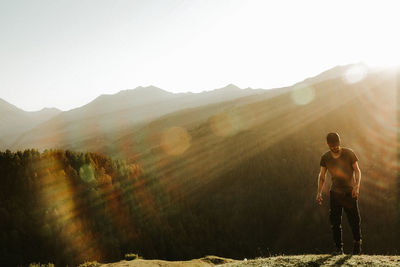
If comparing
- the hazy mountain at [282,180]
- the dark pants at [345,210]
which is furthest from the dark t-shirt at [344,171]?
the hazy mountain at [282,180]

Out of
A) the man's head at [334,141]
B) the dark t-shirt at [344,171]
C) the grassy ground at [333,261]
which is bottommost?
the grassy ground at [333,261]

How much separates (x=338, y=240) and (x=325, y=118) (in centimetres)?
2921

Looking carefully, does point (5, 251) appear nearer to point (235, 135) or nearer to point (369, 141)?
point (369, 141)

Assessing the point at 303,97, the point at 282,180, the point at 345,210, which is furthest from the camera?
the point at 303,97

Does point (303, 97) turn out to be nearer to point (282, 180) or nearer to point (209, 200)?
point (282, 180)

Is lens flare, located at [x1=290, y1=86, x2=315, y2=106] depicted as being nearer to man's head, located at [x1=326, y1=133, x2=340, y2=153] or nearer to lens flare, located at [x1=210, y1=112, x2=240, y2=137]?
lens flare, located at [x1=210, y1=112, x2=240, y2=137]

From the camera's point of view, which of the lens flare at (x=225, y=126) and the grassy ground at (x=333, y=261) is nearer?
the grassy ground at (x=333, y=261)

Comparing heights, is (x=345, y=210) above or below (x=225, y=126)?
below

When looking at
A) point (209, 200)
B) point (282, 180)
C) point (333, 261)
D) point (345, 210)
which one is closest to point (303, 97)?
point (282, 180)

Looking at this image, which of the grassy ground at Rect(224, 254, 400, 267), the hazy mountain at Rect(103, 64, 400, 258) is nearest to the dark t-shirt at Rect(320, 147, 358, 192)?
the grassy ground at Rect(224, 254, 400, 267)

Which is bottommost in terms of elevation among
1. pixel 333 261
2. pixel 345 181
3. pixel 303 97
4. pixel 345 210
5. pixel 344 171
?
pixel 333 261

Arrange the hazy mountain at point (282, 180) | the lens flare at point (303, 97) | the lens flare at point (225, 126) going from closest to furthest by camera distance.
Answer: the hazy mountain at point (282, 180) → the lens flare at point (225, 126) → the lens flare at point (303, 97)

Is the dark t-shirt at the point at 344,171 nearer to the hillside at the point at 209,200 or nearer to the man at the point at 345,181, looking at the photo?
the man at the point at 345,181

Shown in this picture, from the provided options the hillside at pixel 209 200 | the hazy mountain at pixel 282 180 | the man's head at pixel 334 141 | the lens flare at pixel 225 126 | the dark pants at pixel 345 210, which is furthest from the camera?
the lens flare at pixel 225 126
